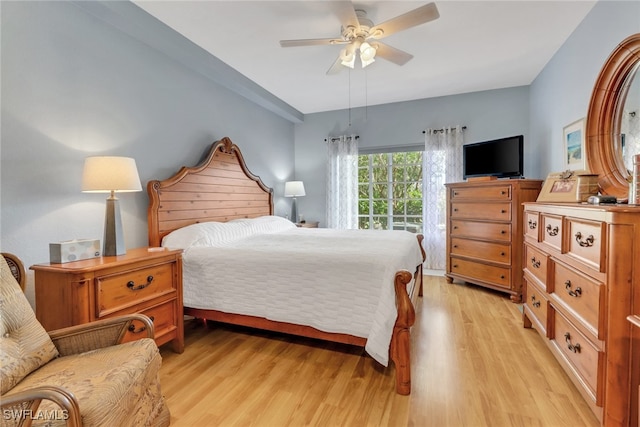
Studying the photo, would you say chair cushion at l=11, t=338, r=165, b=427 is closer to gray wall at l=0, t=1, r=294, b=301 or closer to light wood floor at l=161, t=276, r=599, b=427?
light wood floor at l=161, t=276, r=599, b=427

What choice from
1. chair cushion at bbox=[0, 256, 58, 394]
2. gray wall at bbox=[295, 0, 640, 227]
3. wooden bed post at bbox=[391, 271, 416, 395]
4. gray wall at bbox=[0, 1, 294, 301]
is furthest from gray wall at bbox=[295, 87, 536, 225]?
chair cushion at bbox=[0, 256, 58, 394]

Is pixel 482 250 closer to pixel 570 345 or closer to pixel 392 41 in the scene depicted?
pixel 570 345

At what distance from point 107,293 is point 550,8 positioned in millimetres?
3823

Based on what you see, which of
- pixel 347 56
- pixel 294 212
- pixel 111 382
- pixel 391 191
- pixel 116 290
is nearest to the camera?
pixel 111 382

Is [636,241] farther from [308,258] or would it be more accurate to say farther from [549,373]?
[308,258]

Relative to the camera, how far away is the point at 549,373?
192 centimetres

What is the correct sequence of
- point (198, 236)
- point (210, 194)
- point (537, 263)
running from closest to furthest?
point (537, 263)
point (198, 236)
point (210, 194)

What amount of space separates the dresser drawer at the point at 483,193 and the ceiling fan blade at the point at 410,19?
2.14 m

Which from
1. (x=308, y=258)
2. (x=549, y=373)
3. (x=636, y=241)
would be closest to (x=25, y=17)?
(x=308, y=258)

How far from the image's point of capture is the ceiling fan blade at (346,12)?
1.96m

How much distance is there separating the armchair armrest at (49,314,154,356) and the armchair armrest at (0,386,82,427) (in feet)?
1.58

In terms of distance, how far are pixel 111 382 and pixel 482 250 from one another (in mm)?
3694

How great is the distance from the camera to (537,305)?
223 cm

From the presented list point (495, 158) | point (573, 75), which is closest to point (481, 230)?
point (495, 158)
